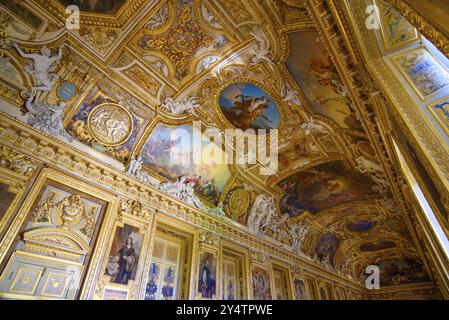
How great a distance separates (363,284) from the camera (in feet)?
72.9

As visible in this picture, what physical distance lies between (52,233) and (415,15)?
7.08 m

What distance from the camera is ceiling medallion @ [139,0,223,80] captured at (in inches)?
238

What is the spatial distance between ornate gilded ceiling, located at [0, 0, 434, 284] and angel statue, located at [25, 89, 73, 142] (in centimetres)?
20

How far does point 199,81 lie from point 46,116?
4228 mm

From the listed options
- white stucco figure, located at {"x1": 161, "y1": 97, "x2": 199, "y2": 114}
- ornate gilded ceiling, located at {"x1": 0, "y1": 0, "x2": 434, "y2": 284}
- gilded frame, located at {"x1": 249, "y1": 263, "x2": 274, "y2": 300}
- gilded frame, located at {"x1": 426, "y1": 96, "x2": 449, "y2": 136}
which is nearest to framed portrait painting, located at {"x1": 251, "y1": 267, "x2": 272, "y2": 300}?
gilded frame, located at {"x1": 249, "y1": 263, "x2": 274, "y2": 300}

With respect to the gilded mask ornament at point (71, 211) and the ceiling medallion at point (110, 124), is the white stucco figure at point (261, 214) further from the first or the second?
the gilded mask ornament at point (71, 211)

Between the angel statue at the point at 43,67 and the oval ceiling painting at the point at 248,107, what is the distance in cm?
469

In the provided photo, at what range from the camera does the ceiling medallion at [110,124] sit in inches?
263

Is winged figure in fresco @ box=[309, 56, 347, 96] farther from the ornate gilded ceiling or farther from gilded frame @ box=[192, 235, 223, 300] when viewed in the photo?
gilded frame @ box=[192, 235, 223, 300]

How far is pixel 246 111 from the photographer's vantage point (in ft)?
28.0

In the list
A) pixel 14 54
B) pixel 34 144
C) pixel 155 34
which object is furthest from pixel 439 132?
pixel 14 54

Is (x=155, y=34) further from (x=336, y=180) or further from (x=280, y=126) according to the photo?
(x=336, y=180)

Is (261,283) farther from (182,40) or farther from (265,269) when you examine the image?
(182,40)

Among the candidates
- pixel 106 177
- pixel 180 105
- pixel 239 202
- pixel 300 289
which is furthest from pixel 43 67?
pixel 300 289
